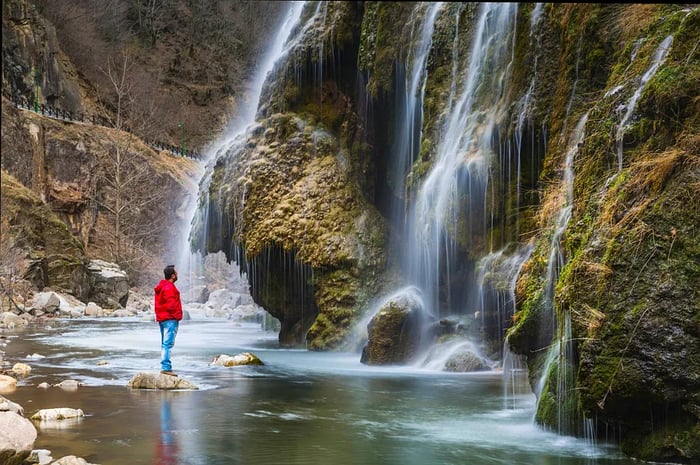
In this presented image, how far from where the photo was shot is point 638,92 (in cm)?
739

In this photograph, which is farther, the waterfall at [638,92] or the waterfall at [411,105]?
the waterfall at [411,105]

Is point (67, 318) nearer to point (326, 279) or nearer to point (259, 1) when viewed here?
point (326, 279)

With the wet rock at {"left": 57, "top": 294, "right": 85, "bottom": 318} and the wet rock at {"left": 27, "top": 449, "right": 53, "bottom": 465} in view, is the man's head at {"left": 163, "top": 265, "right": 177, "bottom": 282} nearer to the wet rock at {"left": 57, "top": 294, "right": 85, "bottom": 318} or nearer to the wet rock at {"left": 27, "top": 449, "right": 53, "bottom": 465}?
the wet rock at {"left": 27, "top": 449, "right": 53, "bottom": 465}

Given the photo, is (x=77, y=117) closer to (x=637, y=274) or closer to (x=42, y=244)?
(x=42, y=244)

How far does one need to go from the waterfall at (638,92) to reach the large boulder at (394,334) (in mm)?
7676

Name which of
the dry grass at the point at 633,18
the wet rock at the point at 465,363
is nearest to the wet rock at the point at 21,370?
the wet rock at the point at 465,363

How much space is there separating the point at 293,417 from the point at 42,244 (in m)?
30.7

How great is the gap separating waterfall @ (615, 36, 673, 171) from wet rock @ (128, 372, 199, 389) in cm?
662

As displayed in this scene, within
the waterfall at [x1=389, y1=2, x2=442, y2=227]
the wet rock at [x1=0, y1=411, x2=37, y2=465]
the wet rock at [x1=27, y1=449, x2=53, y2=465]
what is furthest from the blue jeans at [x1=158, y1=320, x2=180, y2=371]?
the waterfall at [x1=389, y1=2, x2=442, y2=227]

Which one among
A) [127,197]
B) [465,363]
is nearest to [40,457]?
[465,363]

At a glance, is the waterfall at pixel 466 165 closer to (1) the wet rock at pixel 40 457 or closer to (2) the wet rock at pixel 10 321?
(1) the wet rock at pixel 40 457

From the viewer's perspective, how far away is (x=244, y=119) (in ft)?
199

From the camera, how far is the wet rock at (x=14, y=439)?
5.18 metres

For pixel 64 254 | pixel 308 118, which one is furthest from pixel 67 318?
pixel 308 118
